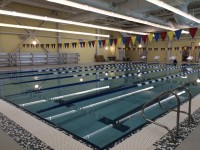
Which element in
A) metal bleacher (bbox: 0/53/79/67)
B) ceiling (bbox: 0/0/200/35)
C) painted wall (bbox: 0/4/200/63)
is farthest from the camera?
painted wall (bbox: 0/4/200/63)

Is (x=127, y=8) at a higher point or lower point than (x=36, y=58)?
higher

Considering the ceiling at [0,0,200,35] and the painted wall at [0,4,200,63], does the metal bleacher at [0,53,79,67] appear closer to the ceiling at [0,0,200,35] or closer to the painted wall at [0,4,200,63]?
the painted wall at [0,4,200,63]

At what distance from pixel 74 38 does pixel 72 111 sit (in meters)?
13.8

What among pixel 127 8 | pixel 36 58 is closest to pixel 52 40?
pixel 36 58

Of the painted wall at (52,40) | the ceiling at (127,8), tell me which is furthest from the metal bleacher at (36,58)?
the ceiling at (127,8)

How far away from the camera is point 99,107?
14.4 ft

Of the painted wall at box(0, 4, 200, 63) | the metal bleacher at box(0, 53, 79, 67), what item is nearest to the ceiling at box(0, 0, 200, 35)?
the painted wall at box(0, 4, 200, 63)

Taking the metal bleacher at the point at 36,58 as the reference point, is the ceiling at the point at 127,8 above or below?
above

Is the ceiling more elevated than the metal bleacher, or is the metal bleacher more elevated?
the ceiling

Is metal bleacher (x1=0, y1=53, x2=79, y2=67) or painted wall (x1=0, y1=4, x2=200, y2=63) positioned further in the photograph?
painted wall (x1=0, y1=4, x2=200, y2=63)

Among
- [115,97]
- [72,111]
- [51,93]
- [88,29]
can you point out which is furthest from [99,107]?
[88,29]

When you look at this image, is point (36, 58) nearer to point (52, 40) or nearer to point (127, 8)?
point (52, 40)

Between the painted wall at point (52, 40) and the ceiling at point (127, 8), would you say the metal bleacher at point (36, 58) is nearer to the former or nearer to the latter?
the painted wall at point (52, 40)

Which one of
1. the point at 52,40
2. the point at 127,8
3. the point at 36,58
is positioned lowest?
the point at 36,58
